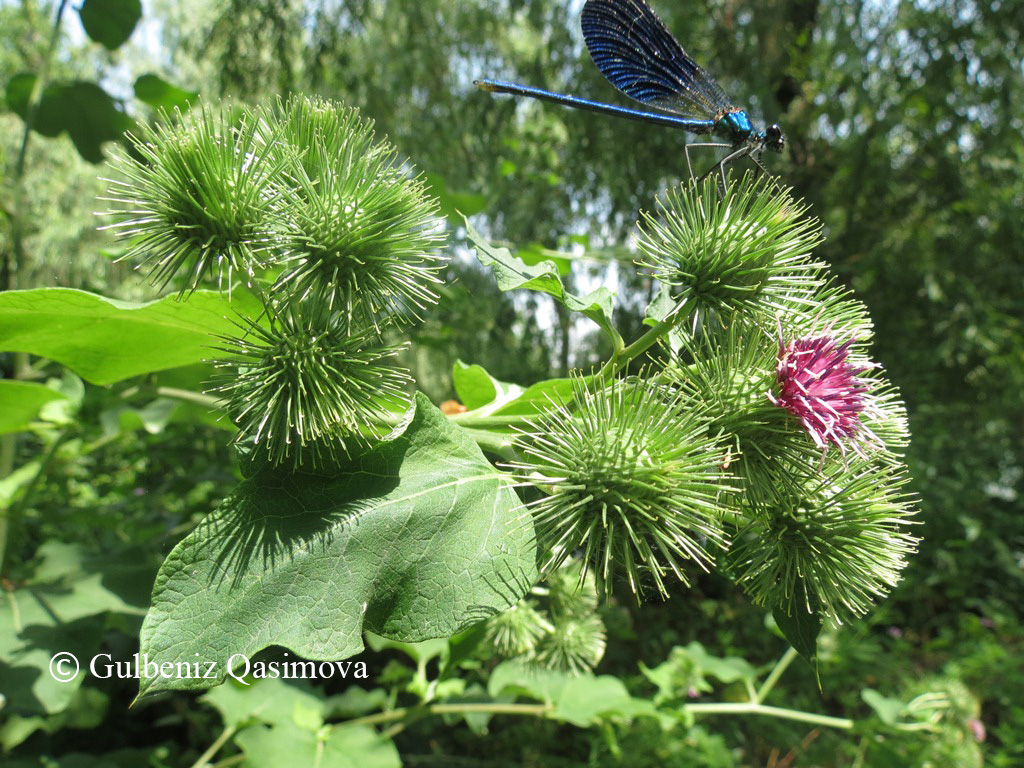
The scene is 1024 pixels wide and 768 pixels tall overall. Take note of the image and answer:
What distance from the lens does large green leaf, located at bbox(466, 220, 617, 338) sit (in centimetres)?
99

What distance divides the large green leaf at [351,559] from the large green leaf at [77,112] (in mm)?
1857

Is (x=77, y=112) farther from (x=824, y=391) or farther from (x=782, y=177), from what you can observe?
(x=782, y=177)

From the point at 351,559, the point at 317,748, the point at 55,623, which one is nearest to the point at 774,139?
the point at 351,559

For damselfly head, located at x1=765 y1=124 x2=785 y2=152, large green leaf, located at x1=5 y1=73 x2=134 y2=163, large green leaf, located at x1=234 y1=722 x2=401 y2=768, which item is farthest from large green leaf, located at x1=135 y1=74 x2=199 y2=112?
large green leaf, located at x1=234 y1=722 x2=401 y2=768

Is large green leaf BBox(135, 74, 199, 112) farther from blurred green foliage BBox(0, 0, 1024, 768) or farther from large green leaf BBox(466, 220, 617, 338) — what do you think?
blurred green foliage BBox(0, 0, 1024, 768)

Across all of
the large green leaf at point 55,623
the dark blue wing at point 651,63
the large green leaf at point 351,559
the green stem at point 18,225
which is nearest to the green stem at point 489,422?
the large green leaf at point 351,559

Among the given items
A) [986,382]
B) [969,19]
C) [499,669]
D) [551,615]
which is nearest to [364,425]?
[551,615]

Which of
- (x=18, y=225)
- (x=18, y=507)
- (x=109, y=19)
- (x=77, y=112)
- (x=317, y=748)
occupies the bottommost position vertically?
(x=317, y=748)

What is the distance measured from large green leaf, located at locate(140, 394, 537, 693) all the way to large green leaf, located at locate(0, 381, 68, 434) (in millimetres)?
834

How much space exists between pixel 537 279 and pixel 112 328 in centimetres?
63

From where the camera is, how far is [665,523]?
0.91m

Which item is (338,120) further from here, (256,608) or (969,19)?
(969,19)

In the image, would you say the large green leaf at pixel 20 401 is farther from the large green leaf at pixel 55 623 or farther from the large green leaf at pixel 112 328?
the large green leaf at pixel 55 623

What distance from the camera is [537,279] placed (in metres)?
1.02
